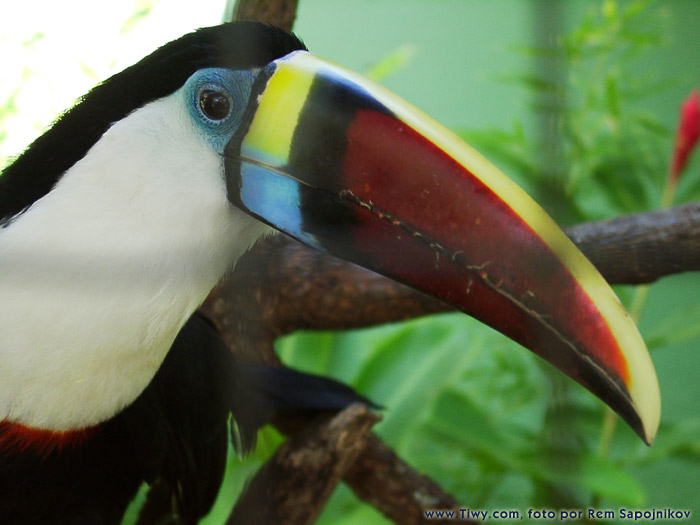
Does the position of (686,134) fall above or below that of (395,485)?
above

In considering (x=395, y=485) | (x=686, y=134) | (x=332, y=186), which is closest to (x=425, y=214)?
(x=332, y=186)

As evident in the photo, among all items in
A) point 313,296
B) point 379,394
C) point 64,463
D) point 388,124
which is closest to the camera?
point 388,124

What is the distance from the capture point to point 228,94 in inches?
29.1

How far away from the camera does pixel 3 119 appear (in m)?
0.77

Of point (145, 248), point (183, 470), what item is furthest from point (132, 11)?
point (183, 470)

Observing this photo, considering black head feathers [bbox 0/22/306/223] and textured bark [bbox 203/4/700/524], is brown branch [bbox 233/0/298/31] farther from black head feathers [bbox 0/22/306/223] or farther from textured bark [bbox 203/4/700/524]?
black head feathers [bbox 0/22/306/223]

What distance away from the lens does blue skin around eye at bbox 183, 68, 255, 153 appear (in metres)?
0.73

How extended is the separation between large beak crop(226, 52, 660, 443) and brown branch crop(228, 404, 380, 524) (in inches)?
13.7

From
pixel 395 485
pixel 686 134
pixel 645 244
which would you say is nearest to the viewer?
pixel 645 244

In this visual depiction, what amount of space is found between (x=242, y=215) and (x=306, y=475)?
45cm

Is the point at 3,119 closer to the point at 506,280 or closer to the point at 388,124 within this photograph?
the point at 388,124

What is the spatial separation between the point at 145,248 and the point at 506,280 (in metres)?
0.41

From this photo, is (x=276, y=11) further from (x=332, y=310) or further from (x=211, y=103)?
(x=332, y=310)

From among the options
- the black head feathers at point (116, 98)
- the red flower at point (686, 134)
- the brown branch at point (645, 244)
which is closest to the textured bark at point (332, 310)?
the brown branch at point (645, 244)
